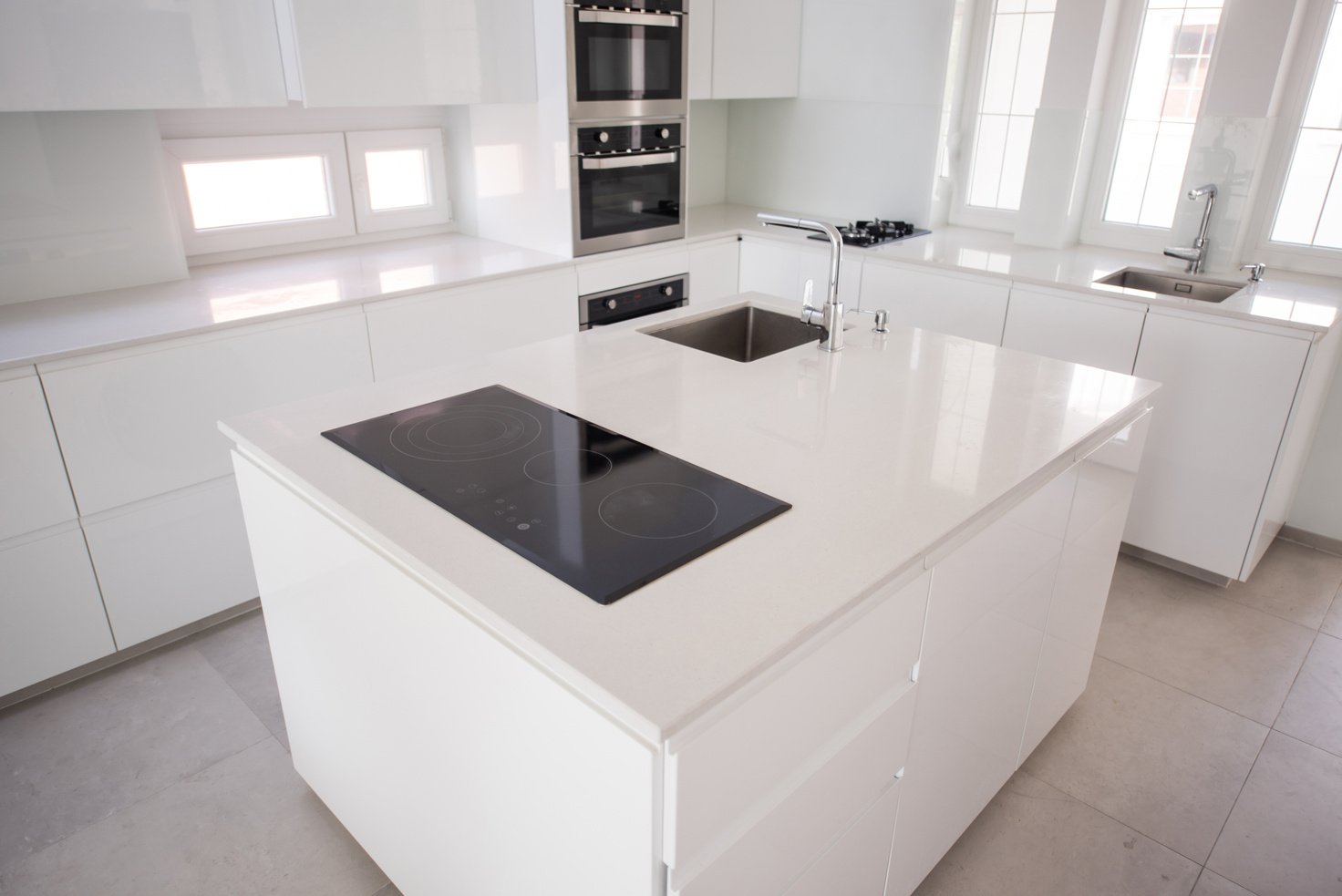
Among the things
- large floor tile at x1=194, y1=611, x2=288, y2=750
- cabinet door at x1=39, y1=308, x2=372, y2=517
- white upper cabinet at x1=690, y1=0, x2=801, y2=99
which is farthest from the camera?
white upper cabinet at x1=690, y1=0, x2=801, y2=99

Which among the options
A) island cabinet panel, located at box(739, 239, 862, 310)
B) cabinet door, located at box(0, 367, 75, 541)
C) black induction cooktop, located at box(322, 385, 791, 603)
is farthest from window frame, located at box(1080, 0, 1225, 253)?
cabinet door, located at box(0, 367, 75, 541)

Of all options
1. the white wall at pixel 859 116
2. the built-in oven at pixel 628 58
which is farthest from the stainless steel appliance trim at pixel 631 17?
the white wall at pixel 859 116

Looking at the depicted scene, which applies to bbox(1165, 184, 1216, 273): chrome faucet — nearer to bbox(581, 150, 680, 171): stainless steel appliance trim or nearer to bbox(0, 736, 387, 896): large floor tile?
bbox(581, 150, 680, 171): stainless steel appliance trim

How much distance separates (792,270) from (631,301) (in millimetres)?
720

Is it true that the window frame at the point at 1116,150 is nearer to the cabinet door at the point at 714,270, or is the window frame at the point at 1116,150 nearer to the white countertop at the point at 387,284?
the white countertop at the point at 387,284

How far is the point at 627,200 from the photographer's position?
3.36 metres

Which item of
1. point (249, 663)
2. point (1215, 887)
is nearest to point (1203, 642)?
point (1215, 887)

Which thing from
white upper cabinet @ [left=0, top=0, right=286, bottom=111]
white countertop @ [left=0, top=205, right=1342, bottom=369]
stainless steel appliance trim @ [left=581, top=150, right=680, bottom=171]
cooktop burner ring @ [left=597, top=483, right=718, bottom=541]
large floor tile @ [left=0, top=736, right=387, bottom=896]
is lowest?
large floor tile @ [left=0, top=736, right=387, bottom=896]

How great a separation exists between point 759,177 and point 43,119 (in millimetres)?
2955

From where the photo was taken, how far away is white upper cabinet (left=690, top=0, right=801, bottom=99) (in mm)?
3564

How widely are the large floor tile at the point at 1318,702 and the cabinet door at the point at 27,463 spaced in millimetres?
3195

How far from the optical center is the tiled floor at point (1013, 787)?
1.84 meters

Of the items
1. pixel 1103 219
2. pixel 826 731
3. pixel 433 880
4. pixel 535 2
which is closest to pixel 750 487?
pixel 826 731

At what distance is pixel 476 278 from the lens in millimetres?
2885
